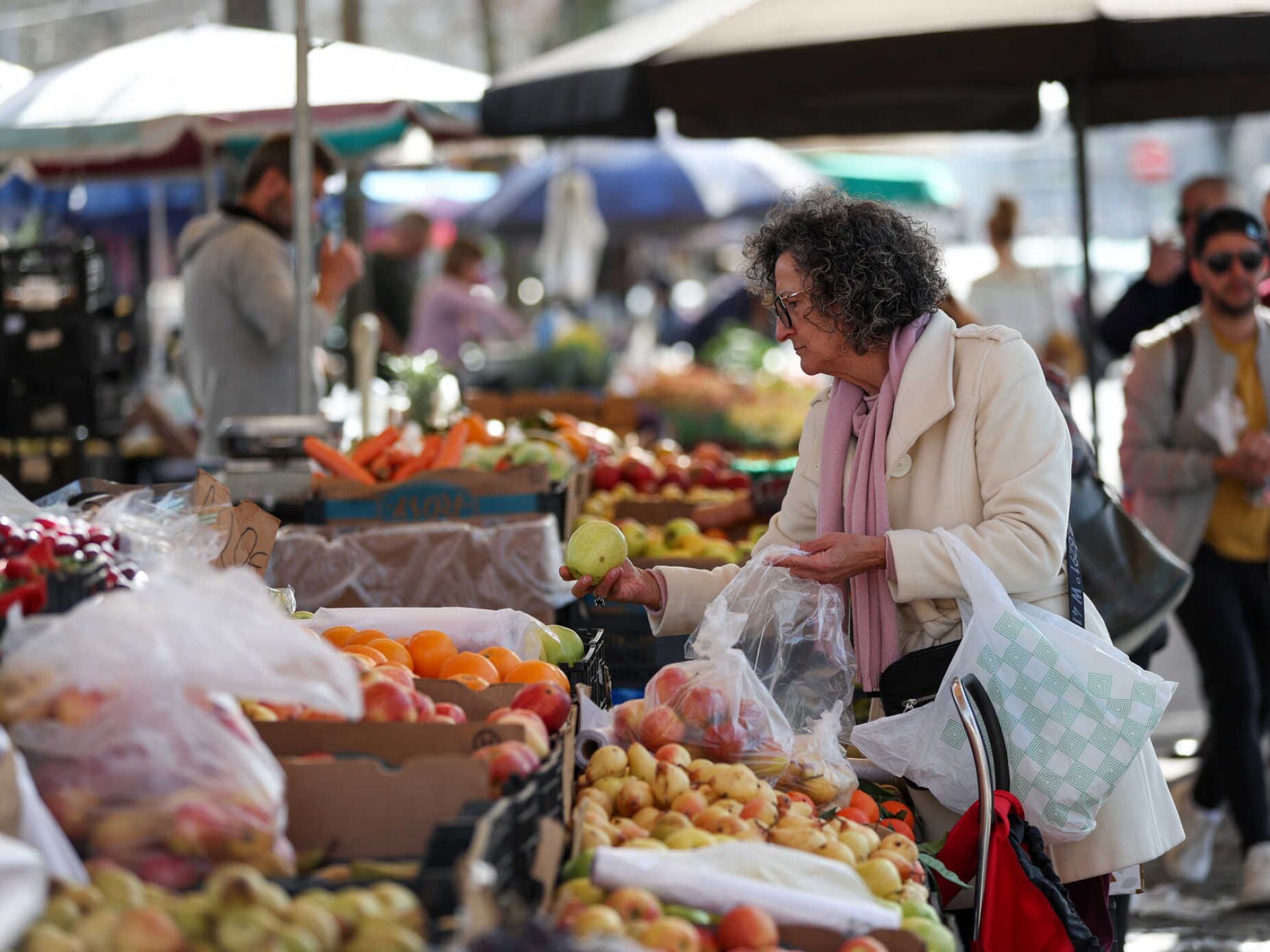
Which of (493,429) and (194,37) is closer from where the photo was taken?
(493,429)

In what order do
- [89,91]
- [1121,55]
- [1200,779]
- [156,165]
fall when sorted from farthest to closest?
[156,165], [89,91], [1200,779], [1121,55]

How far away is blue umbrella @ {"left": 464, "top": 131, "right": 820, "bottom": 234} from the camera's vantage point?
45.2 ft

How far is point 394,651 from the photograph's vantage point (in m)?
2.84

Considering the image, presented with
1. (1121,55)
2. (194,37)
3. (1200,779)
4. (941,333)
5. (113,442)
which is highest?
(194,37)

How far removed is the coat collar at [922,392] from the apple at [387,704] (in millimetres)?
1220

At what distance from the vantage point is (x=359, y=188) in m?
11.0

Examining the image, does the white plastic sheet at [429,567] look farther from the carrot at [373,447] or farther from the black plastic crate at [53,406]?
the black plastic crate at [53,406]

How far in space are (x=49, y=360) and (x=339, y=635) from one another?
530cm

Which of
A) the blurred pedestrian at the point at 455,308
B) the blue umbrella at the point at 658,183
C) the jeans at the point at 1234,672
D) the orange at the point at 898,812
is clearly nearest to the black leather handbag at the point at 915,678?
the orange at the point at 898,812

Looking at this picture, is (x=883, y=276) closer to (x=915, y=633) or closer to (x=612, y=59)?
(x=915, y=633)

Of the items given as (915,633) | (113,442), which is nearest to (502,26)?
(113,442)

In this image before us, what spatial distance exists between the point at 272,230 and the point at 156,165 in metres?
6.29

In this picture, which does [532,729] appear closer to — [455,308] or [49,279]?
[49,279]

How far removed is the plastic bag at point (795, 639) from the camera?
303 centimetres
